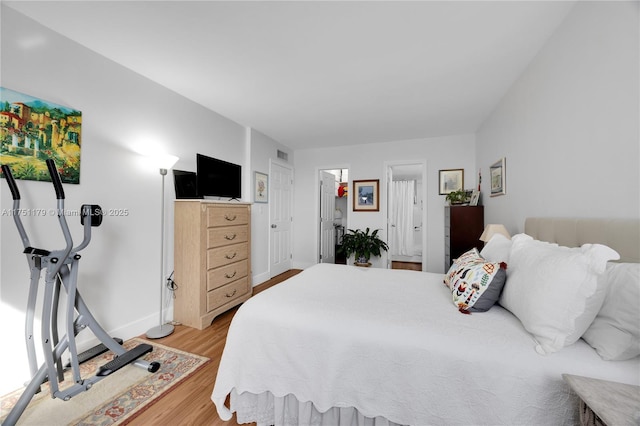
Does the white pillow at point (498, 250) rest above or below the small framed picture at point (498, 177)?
below

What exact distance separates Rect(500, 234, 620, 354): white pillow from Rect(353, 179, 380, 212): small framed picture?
3.66 m

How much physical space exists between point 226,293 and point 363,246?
253cm

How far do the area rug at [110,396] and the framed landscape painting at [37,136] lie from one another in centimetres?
142

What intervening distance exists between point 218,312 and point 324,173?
3.44m

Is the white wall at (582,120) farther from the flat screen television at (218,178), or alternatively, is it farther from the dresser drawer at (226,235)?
the flat screen television at (218,178)


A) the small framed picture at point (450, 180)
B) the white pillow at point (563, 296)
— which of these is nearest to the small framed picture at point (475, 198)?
the small framed picture at point (450, 180)

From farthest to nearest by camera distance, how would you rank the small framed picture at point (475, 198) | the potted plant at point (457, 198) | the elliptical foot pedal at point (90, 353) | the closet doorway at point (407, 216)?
1. the closet doorway at point (407, 216)
2. the potted plant at point (457, 198)
3. the small framed picture at point (475, 198)
4. the elliptical foot pedal at point (90, 353)

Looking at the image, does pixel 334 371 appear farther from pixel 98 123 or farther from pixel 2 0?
pixel 2 0

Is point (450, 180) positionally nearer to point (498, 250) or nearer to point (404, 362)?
point (498, 250)

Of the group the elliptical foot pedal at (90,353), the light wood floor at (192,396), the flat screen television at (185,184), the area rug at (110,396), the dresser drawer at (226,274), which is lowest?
the light wood floor at (192,396)

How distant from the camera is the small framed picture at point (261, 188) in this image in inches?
161

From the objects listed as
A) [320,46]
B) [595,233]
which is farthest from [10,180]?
[595,233]

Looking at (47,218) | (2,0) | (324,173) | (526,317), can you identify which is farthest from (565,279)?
(324,173)

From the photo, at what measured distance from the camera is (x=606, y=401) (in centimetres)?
74
